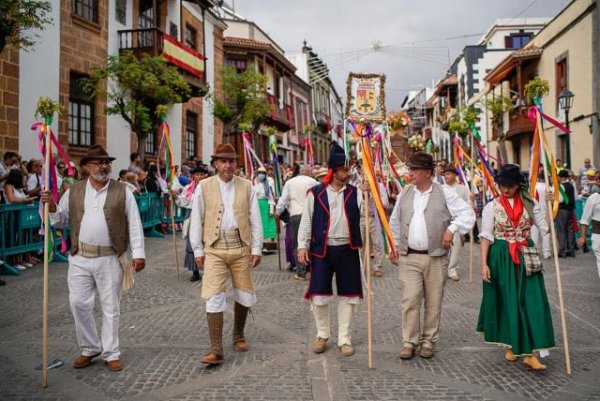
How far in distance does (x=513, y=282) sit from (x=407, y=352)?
3.74ft

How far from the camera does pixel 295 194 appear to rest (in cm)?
898

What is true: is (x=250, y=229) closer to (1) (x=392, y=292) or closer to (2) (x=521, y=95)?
(1) (x=392, y=292)

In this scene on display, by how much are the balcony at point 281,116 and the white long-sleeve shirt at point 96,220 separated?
990 inches

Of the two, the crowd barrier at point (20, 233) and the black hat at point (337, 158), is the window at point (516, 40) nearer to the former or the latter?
the crowd barrier at point (20, 233)

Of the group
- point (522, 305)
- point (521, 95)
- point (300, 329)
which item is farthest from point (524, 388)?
point (521, 95)

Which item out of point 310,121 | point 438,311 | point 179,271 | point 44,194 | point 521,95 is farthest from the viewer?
point 310,121

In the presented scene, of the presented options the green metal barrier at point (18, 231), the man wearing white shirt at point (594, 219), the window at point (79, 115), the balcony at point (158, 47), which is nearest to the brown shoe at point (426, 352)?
the man wearing white shirt at point (594, 219)

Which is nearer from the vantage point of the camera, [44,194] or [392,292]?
[44,194]

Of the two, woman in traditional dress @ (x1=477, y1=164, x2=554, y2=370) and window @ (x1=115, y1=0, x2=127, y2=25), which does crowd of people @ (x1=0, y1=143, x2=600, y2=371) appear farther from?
window @ (x1=115, y1=0, x2=127, y2=25)

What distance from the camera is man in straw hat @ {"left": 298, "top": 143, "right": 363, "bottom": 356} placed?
5.24m

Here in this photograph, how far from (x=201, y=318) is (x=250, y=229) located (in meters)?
1.85

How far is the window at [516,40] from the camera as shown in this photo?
1448 inches

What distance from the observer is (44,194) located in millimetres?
4715

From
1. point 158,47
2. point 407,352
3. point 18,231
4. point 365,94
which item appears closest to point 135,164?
point 158,47
